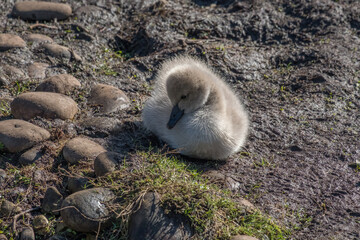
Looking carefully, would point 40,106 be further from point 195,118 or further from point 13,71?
point 195,118

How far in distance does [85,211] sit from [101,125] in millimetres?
1526

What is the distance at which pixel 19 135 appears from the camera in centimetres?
459

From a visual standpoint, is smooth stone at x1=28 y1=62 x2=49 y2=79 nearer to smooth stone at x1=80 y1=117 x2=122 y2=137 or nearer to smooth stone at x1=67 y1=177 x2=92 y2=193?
smooth stone at x1=80 y1=117 x2=122 y2=137

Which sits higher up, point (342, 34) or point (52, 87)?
point (342, 34)

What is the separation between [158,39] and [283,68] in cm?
189

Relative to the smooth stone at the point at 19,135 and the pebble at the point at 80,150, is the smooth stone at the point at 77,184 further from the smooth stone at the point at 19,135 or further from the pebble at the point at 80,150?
the smooth stone at the point at 19,135

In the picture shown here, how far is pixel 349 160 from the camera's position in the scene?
5.16 meters

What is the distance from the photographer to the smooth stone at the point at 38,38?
659 cm

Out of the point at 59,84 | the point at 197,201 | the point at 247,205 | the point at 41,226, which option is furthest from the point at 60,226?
the point at 59,84

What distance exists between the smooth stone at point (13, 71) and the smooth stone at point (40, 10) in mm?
1413

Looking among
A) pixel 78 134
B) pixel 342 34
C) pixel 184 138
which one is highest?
pixel 342 34

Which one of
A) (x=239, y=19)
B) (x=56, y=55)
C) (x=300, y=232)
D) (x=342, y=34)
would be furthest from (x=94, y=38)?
(x=300, y=232)

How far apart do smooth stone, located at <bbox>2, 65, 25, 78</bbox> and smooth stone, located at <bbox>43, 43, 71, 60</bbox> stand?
56cm

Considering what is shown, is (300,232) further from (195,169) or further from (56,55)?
(56,55)
